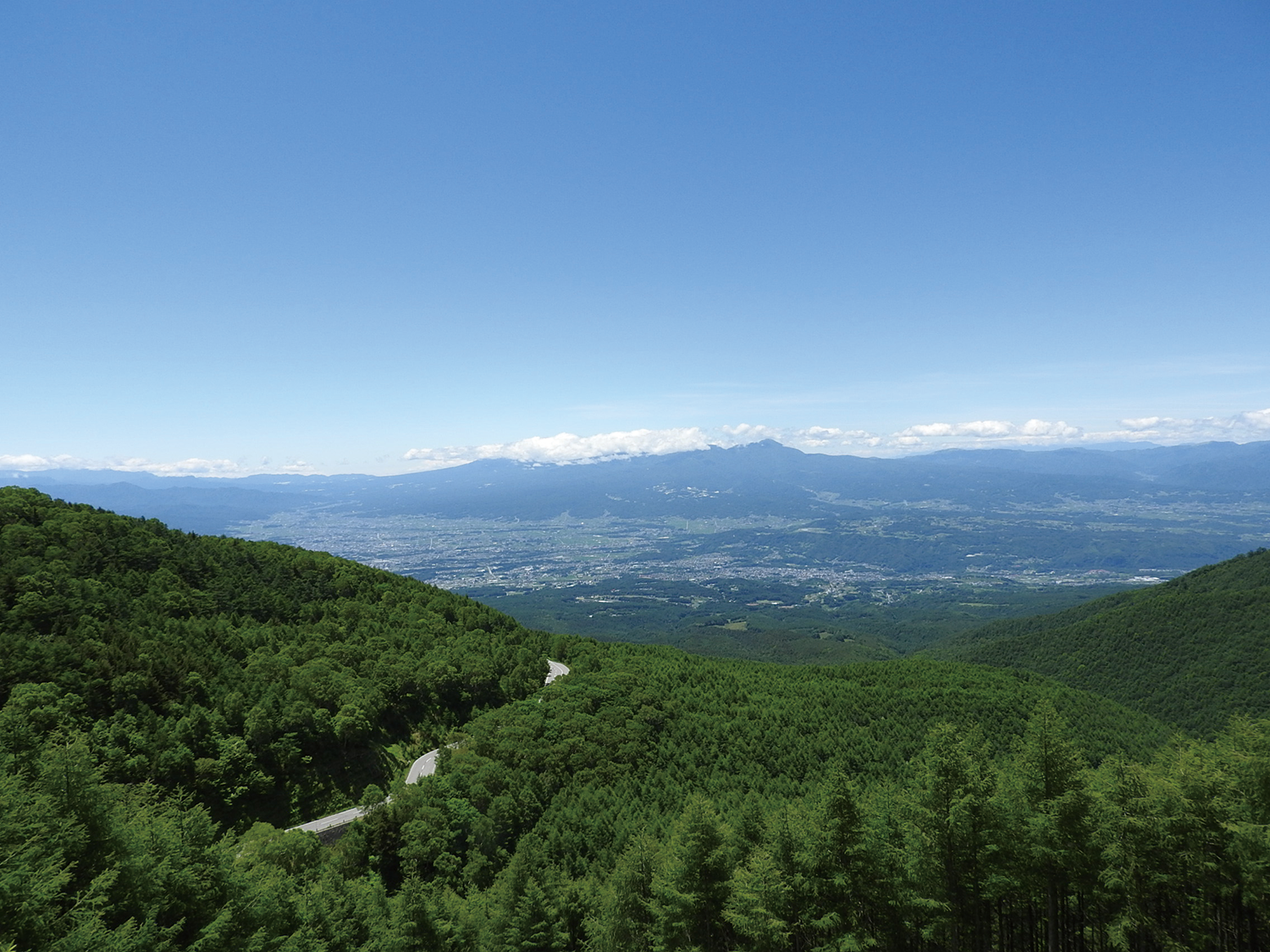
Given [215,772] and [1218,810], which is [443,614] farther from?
[1218,810]

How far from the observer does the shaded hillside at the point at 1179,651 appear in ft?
286

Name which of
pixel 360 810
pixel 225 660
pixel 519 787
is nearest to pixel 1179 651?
pixel 519 787

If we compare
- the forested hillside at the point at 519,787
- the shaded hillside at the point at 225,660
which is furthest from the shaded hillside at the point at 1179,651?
the shaded hillside at the point at 225,660

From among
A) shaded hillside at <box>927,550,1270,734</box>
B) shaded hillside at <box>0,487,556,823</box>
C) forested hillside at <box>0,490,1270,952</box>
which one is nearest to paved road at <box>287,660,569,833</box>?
shaded hillside at <box>0,487,556,823</box>

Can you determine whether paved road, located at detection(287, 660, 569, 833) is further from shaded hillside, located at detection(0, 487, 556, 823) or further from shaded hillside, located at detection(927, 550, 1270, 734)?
shaded hillside, located at detection(927, 550, 1270, 734)

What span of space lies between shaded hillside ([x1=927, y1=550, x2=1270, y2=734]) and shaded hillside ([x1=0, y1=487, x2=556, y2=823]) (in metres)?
102

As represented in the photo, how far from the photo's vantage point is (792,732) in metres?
51.2

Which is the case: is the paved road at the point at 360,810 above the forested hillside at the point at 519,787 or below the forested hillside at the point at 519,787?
below

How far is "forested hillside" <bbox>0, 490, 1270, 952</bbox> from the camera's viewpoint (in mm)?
18875

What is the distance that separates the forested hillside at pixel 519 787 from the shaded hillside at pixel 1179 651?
27.3 metres

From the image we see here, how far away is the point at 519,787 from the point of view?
129 feet

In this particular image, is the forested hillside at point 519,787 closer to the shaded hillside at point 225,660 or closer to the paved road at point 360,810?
the shaded hillside at point 225,660

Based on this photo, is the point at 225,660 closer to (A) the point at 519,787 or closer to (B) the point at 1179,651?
(A) the point at 519,787

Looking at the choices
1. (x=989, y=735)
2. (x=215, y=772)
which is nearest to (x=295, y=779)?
(x=215, y=772)
